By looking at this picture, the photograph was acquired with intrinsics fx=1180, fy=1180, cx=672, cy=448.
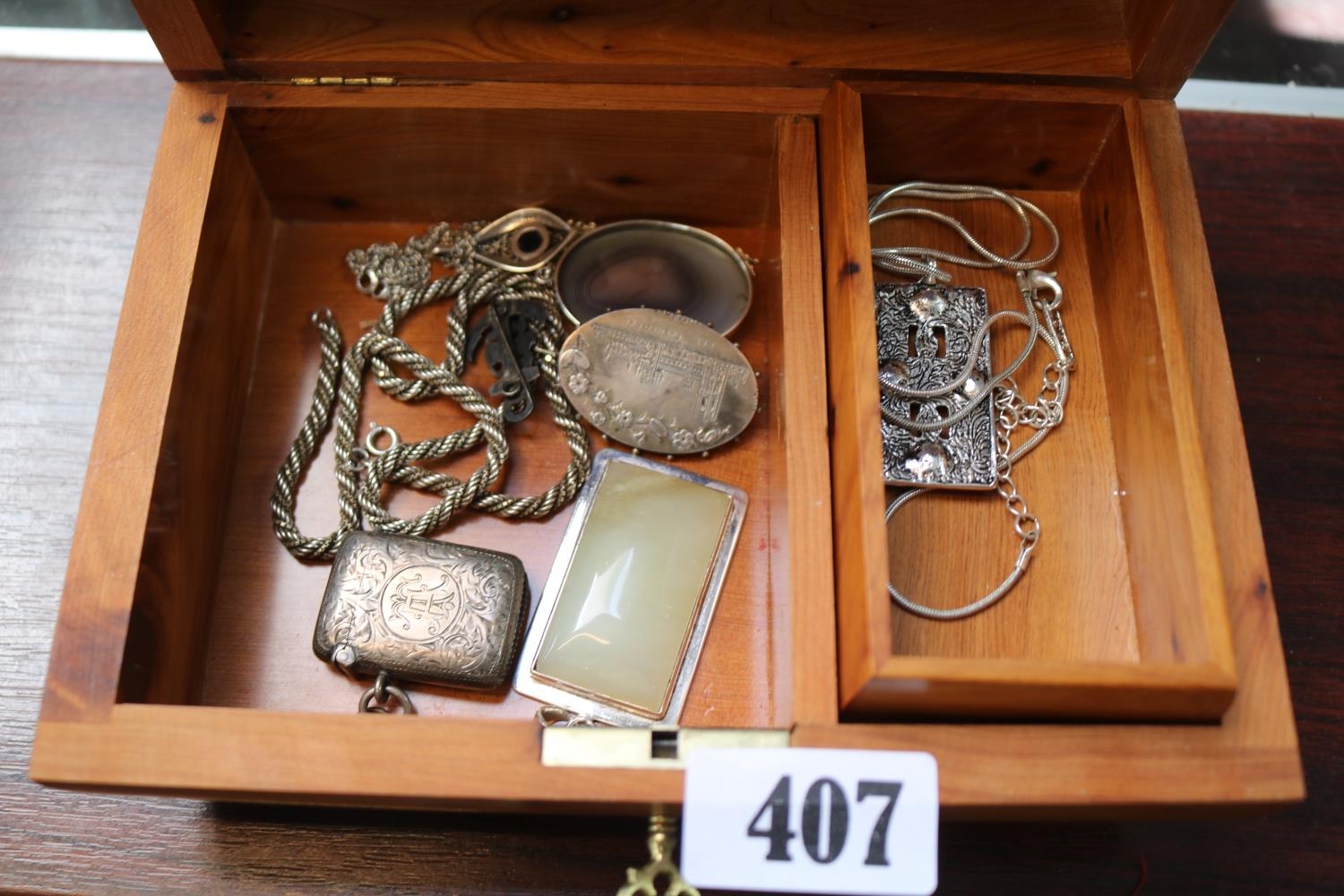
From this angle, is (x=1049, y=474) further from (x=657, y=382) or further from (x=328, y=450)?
(x=328, y=450)

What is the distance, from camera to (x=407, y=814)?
954 mm

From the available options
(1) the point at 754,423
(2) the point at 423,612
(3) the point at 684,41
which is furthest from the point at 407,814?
(3) the point at 684,41

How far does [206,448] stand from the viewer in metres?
1.01

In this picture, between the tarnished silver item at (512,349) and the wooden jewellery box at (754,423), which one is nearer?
the wooden jewellery box at (754,423)

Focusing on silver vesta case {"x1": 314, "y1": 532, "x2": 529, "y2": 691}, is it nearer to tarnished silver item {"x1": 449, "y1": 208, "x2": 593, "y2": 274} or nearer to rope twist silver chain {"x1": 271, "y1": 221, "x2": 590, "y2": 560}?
rope twist silver chain {"x1": 271, "y1": 221, "x2": 590, "y2": 560}

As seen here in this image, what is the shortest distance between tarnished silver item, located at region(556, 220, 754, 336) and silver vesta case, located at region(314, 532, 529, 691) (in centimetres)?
27

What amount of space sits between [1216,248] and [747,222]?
50cm

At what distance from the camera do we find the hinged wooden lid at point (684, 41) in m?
1.04

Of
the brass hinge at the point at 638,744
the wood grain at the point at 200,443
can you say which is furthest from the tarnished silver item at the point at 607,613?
the wood grain at the point at 200,443

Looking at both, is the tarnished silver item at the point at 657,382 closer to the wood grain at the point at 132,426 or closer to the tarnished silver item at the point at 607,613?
the tarnished silver item at the point at 607,613

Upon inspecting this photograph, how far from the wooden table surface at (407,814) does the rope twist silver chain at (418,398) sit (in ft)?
0.72

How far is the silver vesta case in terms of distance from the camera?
37.9 inches

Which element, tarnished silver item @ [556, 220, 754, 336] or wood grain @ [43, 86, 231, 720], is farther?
tarnished silver item @ [556, 220, 754, 336]

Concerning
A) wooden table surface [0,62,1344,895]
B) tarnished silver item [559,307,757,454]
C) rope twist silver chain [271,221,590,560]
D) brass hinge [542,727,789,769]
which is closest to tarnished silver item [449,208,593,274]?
rope twist silver chain [271,221,590,560]
